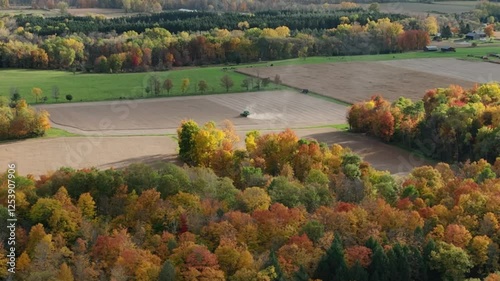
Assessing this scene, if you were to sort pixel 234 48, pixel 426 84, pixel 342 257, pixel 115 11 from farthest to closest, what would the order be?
1. pixel 115 11
2. pixel 234 48
3. pixel 426 84
4. pixel 342 257

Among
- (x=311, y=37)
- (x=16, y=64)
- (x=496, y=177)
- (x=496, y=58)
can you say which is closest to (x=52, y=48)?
(x=16, y=64)

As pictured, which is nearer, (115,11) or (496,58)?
(496,58)

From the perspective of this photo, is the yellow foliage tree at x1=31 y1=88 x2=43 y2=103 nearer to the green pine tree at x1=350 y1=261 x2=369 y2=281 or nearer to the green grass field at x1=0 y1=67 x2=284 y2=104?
the green grass field at x1=0 y1=67 x2=284 y2=104

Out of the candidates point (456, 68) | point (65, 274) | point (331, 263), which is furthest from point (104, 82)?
point (331, 263)

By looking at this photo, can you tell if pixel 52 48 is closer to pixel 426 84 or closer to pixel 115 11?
pixel 426 84

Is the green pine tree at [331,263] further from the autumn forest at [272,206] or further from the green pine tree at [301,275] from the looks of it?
the green pine tree at [301,275]

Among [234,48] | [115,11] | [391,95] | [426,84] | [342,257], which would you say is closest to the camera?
[342,257]

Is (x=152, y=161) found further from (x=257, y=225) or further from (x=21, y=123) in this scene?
(x=257, y=225)
